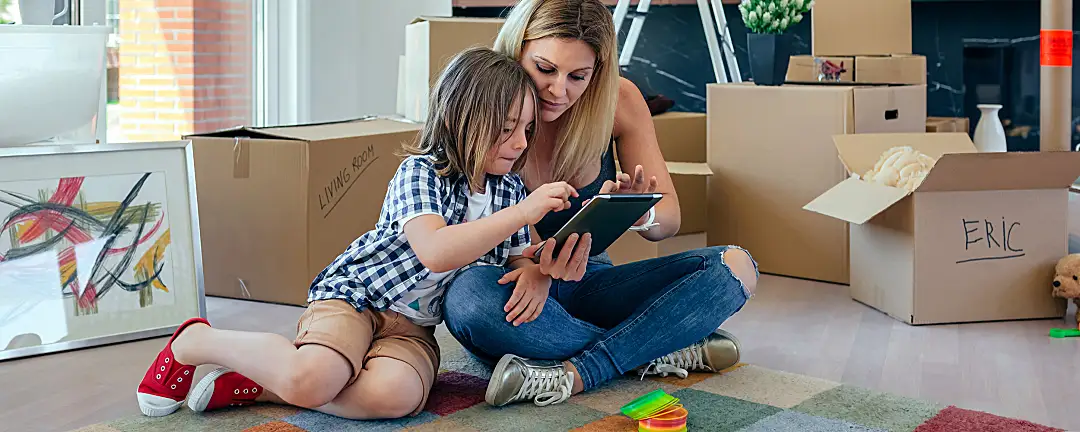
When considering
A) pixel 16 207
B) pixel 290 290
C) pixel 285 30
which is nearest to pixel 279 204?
pixel 290 290

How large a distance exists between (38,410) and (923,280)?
143 centimetres

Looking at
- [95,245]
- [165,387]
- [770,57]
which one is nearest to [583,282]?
[165,387]

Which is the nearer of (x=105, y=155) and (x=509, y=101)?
(x=509, y=101)

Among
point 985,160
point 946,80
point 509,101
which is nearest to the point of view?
point 509,101

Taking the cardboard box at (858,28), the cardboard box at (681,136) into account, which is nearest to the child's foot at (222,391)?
the cardboard box at (681,136)

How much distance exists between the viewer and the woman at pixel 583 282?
1337mm

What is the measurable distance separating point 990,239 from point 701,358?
69 cm

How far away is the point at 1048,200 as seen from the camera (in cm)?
187

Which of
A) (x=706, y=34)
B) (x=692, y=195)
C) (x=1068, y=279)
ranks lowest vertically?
(x=1068, y=279)

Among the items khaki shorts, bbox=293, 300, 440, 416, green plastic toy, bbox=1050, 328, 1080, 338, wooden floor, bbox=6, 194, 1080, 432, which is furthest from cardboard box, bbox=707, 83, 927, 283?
khaki shorts, bbox=293, 300, 440, 416

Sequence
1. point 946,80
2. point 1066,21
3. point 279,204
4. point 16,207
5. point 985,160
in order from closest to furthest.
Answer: point 16,207 < point 985,160 < point 279,204 < point 1066,21 < point 946,80

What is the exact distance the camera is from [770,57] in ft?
8.06

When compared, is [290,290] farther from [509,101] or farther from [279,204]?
[509,101]

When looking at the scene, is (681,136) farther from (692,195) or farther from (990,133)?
(990,133)
